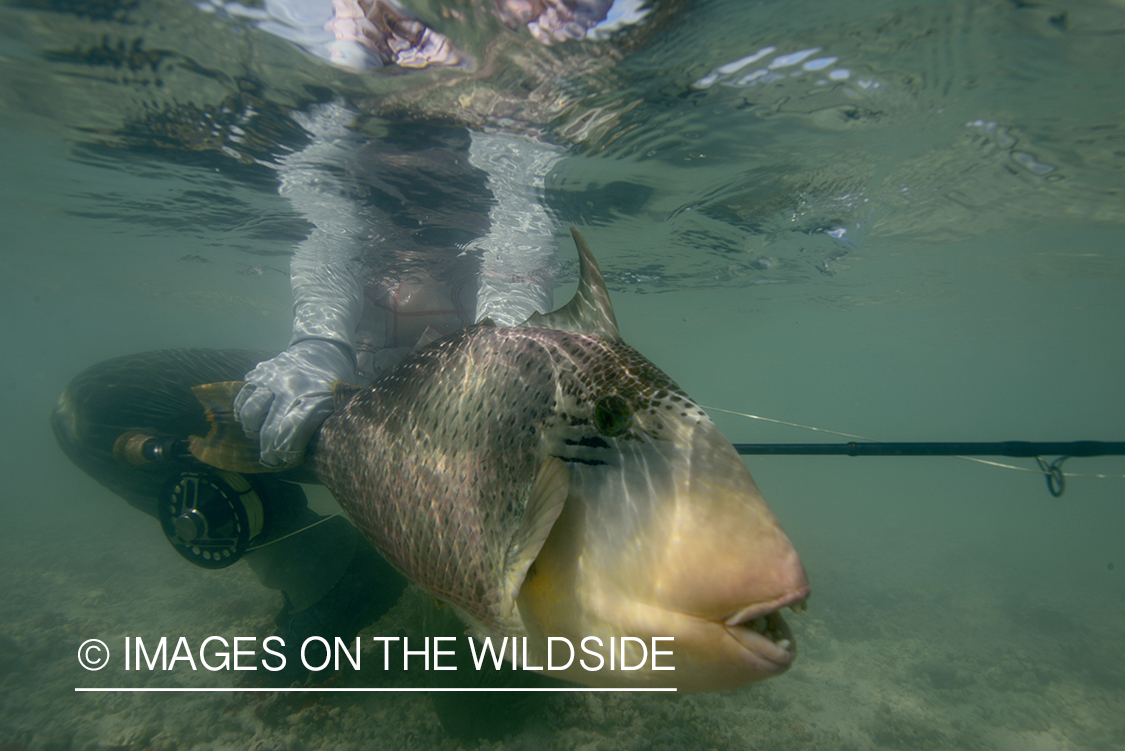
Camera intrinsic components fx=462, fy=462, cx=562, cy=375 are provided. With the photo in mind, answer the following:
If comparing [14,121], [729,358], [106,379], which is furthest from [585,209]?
[729,358]

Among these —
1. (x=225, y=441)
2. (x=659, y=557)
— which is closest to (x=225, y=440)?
(x=225, y=441)

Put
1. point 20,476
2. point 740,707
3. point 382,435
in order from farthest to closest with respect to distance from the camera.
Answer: point 20,476
point 740,707
point 382,435

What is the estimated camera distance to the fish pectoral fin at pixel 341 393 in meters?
2.52

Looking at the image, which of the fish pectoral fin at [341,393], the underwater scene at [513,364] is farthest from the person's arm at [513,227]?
the fish pectoral fin at [341,393]

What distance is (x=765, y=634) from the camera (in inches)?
40.3

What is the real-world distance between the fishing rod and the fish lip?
1.82 m

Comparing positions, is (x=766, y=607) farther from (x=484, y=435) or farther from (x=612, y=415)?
(x=484, y=435)

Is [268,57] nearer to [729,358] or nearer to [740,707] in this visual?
[740,707]

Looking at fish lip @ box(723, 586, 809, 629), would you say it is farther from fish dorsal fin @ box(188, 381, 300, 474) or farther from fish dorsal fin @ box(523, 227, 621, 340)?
fish dorsal fin @ box(188, 381, 300, 474)

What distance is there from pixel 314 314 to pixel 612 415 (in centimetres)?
418

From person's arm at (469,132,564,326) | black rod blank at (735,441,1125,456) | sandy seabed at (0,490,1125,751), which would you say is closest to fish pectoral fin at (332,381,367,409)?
person's arm at (469,132,564,326)

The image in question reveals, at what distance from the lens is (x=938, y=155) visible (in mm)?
8016

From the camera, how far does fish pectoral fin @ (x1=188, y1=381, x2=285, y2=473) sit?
2.71m

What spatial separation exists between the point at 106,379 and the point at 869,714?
37.1ft
